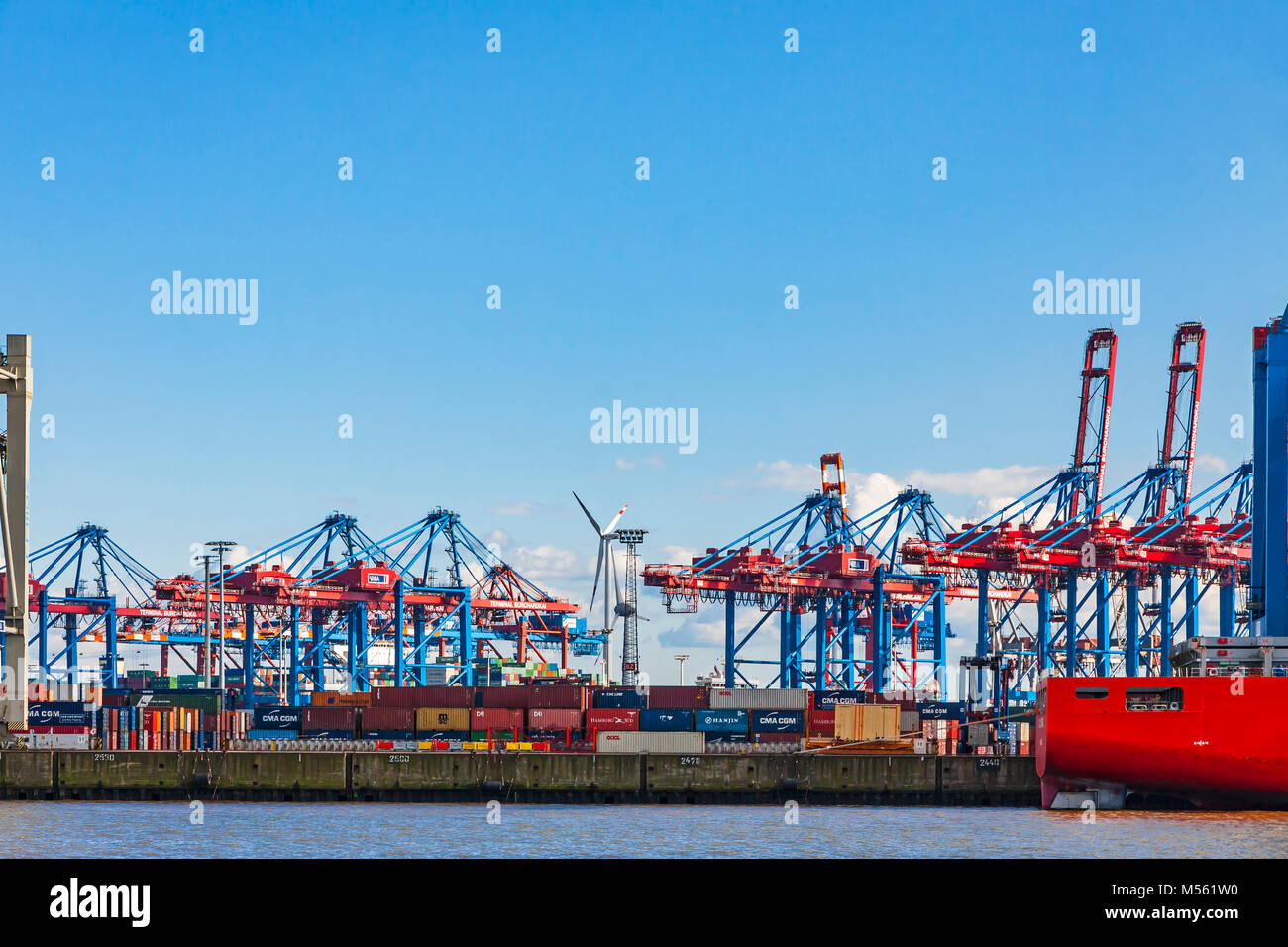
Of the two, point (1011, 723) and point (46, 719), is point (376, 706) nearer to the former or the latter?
point (46, 719)

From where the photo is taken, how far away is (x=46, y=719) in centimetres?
7700

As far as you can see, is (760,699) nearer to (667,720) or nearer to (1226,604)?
(667,720)

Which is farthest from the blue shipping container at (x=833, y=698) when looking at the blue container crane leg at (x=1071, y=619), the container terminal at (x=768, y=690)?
the blue container crane leg at (x=1071, y=619)

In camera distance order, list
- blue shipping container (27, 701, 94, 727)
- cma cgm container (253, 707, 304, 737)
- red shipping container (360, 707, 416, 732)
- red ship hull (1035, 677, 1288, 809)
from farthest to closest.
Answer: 1. blue shipping container (27, 701, 94, 727)
2. cma cgm container (253, 707, 304, 737)
3. red shipping container (360, 707, 416, 732)
4. red ship hull (1035, 677, 1288, 809)

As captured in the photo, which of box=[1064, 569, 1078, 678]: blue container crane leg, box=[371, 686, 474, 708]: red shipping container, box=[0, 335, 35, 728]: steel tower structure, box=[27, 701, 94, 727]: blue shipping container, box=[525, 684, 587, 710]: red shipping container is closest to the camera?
box=[0, 335, 35, 728]: steel tower structure

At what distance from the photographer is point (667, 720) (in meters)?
69.8

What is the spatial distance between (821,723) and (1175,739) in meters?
21.0

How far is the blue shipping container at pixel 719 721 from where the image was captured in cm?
6975

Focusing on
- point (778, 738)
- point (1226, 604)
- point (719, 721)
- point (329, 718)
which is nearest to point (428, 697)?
point (329, 718)

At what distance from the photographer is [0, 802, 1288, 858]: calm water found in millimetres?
39375

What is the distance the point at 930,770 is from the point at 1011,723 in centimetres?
1060

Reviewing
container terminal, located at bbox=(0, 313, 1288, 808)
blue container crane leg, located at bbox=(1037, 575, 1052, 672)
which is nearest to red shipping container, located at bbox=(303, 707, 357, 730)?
container terminal, located at bbox=(0, 313, 1288, 808)

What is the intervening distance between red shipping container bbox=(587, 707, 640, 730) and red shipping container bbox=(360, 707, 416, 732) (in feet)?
28.5

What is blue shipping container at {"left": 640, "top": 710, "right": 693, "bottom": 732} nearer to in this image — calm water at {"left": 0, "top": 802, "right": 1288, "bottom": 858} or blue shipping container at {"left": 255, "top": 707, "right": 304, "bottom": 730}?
calm water at {"left": 0, "top": 802, "right": 1288, "bottom": 858}
